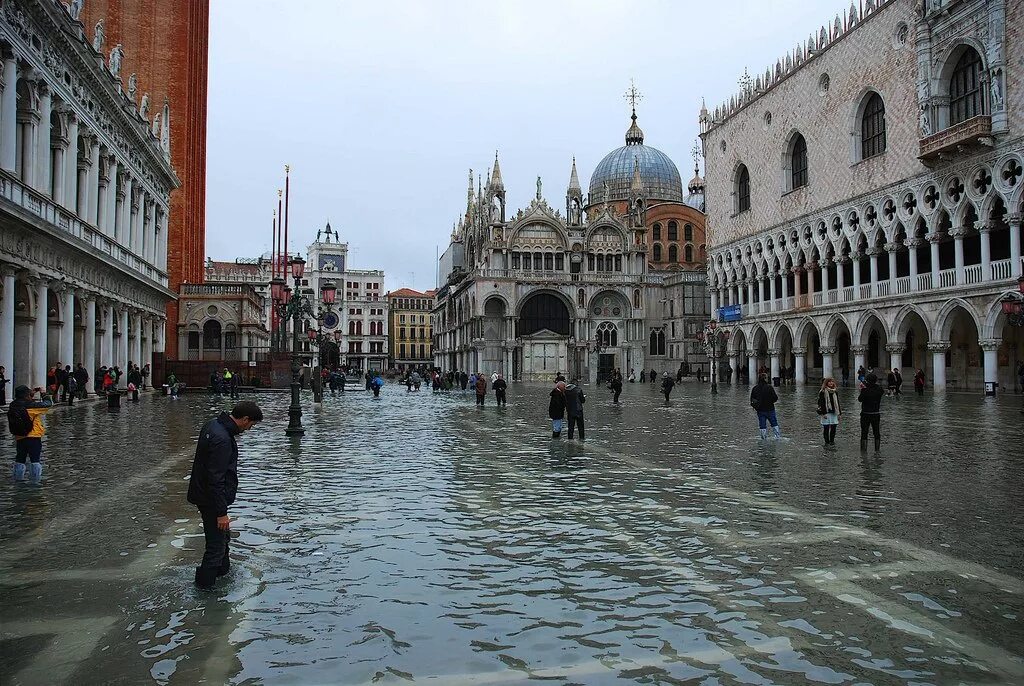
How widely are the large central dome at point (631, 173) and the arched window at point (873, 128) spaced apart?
4087 centimetres

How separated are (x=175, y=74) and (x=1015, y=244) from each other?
156 feet

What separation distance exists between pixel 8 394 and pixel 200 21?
143 ft

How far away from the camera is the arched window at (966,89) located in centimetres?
3641

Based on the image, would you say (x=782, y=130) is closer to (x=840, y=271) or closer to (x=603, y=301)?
(x=840, y=271)

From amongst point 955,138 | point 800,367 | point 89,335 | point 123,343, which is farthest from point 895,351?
point 123,343

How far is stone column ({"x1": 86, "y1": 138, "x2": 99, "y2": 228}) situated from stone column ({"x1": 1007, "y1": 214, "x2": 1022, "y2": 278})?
121 ft

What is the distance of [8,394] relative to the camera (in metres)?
23.5

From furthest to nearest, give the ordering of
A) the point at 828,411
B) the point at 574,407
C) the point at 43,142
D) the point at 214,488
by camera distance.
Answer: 1. the point at 43,142
2. the point at 574,407
3. the point at 828,411
4. the point at 214,488

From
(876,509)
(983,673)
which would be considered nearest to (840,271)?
(876,509)

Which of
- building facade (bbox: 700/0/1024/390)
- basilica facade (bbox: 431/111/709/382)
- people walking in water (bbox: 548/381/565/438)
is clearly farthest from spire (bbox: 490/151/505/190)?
people walking in water (bbox: 548/381/565/438)

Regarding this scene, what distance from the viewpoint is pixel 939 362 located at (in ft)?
126

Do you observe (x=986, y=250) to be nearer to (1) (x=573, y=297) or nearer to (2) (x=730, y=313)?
(2) (x=730, y=313)

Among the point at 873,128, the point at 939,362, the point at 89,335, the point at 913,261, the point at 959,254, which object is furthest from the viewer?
the point at 873,128

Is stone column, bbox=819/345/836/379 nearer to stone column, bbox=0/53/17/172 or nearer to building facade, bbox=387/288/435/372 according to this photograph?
stone column, bbox=0/53/17/172
